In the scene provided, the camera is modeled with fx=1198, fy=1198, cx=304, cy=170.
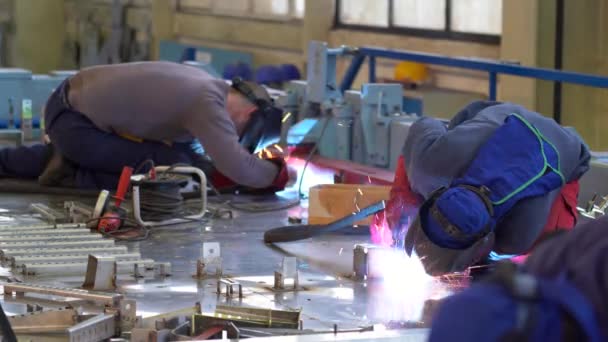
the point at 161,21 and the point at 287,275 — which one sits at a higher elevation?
the point at 161,21

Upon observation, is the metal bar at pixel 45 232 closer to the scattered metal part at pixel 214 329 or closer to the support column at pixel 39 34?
the scattered metal part at pixel 214 329

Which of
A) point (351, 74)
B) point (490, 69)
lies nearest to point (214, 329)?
point (490, 69)

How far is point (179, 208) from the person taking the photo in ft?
17.9

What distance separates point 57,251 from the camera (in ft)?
14.9

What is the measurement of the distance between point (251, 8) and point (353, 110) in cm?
876

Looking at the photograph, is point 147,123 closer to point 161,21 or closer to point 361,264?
point 361,264

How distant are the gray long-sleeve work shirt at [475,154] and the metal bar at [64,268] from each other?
3.48 ft

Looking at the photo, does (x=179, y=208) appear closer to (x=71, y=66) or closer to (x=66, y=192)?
(x=66, y=192)

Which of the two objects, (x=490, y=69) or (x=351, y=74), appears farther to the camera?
(x=351, y=74)

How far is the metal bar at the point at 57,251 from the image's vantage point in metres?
4.50

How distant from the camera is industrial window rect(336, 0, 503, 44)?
10.9 meters

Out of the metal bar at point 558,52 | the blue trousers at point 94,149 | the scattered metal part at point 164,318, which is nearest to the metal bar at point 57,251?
the scattered metal part at point 164,318

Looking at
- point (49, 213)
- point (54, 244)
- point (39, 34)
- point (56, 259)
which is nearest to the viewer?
point (56, 259)

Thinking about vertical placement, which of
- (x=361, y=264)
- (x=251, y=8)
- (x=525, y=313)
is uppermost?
(x=525, y=313)
